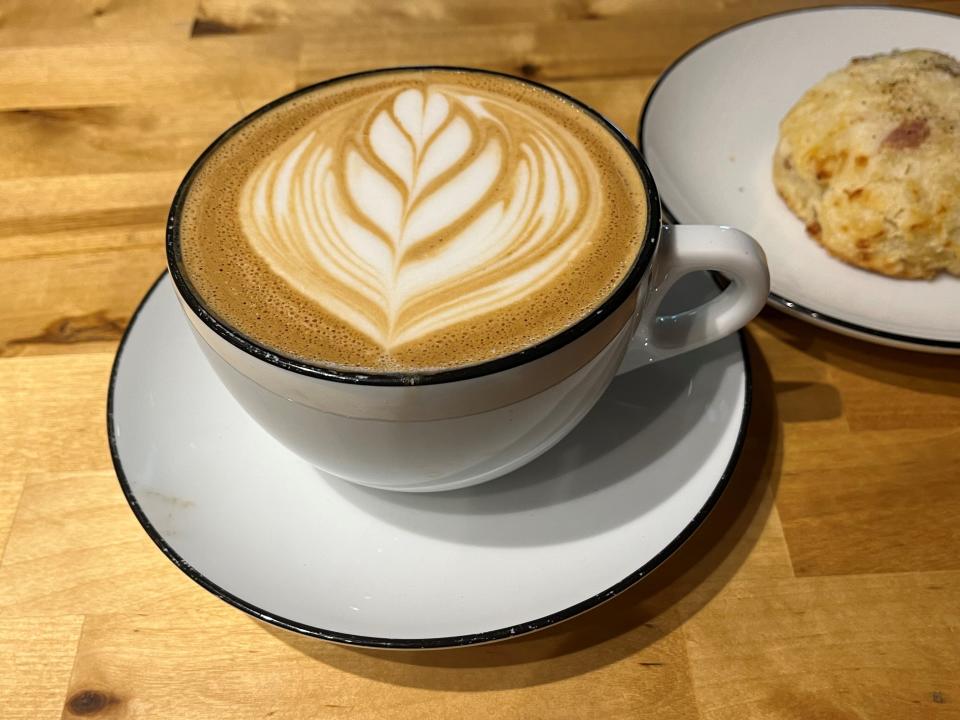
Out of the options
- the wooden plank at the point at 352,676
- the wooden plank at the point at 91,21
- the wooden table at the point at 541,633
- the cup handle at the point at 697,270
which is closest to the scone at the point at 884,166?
the wooden table at the point at 541,633

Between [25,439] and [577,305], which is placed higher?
[577,305]

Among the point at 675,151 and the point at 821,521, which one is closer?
the point at 821,521

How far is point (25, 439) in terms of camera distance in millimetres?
791

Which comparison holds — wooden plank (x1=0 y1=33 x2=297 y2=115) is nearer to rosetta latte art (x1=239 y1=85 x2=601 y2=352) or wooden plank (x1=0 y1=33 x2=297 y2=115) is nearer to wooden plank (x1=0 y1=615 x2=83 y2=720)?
rosetta latte art (x1=239 y1=85 x2=601 y2=352)

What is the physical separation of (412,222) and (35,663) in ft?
1.49

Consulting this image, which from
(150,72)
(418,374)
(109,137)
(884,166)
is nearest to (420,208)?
(418,374)

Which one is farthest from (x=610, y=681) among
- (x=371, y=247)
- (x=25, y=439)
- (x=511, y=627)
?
(x=25, y=439)

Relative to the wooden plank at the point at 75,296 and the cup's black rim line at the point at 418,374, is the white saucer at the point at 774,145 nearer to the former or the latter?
the cup's black rim line at the point at 418,374

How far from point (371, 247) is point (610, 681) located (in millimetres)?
379

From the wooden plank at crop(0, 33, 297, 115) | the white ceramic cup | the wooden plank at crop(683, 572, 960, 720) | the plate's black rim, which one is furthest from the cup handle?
the wooden plank at crop(0, 33, 297, 115)

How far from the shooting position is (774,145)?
1.11m

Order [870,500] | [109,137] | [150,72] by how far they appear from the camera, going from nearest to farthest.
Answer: [870,500], [109,137], [150,72]

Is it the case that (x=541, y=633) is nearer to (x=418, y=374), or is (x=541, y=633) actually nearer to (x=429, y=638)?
(x=429, y=638)

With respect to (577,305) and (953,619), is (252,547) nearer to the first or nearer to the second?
(577,305)
